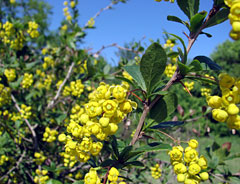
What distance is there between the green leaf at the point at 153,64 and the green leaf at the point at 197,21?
0.17m

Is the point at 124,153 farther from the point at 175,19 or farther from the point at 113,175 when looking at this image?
the point at 175,19

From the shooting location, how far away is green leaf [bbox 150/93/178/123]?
38.9 inches

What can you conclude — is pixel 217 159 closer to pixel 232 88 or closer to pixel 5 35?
pixel 232 88

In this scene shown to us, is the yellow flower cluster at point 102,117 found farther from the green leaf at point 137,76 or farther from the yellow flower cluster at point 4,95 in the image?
the yellow flower cluster at point 4,95

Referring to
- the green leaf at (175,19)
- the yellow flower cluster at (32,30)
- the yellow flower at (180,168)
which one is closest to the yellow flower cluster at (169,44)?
the green leaf at (175,19)

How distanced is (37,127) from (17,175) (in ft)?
2.12

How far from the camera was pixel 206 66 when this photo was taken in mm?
911

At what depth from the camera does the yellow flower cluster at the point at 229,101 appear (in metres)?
0.75

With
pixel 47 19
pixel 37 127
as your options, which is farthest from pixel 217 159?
pixel 47 19

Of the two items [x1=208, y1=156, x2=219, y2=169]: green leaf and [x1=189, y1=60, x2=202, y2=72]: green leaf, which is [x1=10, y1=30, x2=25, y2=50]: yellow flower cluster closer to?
[x1=189, y1=60, x2=202, y2=72]: green leaf

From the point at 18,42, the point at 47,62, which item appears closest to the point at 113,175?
the point at 18,42

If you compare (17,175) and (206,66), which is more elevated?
(206,66)

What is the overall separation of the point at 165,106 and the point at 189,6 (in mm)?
492

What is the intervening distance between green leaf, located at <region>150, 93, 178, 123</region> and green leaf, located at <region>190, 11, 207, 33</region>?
33cm
